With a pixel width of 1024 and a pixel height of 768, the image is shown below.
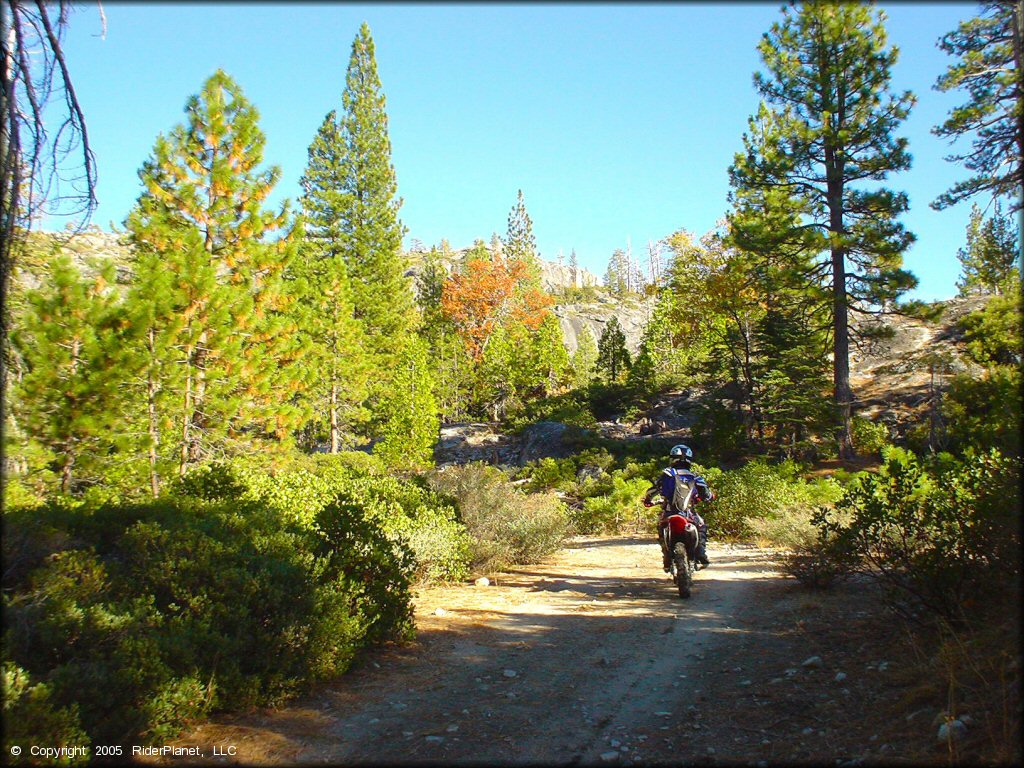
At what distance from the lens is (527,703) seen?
165 inches

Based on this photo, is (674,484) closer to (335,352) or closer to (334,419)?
(335,352)

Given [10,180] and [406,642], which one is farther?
[406,642]

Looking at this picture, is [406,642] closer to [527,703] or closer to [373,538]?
[373,538]

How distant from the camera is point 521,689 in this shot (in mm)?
4465

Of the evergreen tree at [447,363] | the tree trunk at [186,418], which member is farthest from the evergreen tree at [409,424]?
the tree trunk at [186,418]

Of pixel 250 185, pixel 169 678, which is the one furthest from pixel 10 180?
pixel 250 185

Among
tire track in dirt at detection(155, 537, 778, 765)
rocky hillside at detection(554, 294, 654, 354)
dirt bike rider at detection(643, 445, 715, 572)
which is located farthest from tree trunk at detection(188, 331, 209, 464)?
rocky hillside at detection(554, 294, 654, 354)

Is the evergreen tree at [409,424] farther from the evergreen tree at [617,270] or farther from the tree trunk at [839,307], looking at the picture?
the evergreen tree at [617,270]

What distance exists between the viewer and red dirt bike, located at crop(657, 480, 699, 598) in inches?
280

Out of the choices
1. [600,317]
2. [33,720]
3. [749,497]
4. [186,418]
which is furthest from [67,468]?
[600,317]

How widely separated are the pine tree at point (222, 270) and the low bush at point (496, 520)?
14.0 ft

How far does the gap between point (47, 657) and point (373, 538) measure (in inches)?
97.0

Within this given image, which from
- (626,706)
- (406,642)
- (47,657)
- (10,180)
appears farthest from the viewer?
(406,642)

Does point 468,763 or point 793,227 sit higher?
point 793,227
